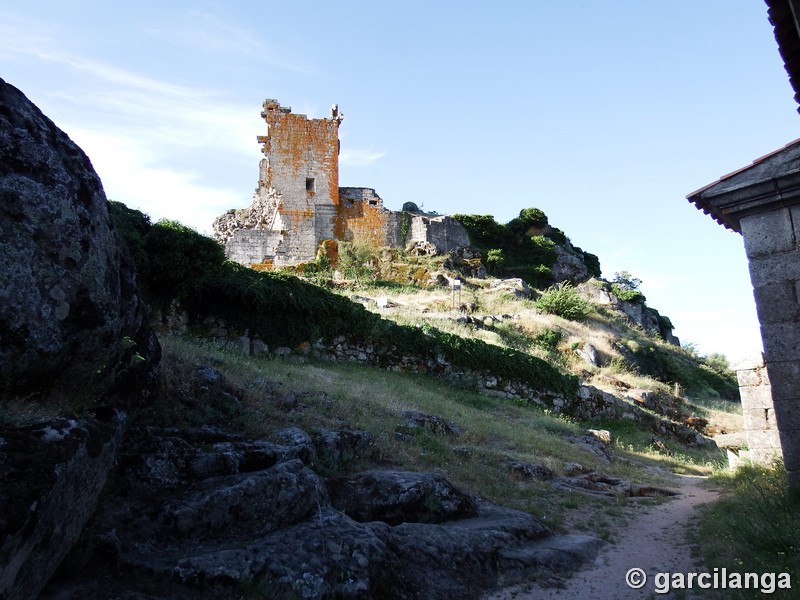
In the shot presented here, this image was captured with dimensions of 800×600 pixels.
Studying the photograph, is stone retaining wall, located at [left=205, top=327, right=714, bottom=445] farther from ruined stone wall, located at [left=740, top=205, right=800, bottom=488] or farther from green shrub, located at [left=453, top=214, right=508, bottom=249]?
green shrub, located at [left=453, top=214, right=508, bottom=249]

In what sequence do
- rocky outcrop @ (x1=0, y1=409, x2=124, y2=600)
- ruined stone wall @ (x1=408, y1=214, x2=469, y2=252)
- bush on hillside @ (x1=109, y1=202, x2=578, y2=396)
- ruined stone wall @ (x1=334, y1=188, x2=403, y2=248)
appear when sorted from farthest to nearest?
ruined stone wall @ (x1=408, y1=214, x2=469, y2=252) → ruined stone wall @ (x1=334, y1=188, x2=403, y2=248) → bush on hillside @ (x1=109, y1=202, x2=578, y2=396) → rocky outcrop @ (x1=0, y1=409, x2=124, y2=600)

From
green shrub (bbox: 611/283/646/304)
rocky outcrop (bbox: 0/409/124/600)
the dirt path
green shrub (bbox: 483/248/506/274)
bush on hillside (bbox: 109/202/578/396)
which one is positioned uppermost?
green shrub (bbox: 483/248/506/274)

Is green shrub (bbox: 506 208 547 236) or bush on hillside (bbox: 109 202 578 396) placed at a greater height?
green shrub (bbox: 506 208 547 236)

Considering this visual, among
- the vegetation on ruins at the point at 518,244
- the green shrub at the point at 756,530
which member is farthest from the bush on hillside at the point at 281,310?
the vegetation on ruins at the point at 518,244

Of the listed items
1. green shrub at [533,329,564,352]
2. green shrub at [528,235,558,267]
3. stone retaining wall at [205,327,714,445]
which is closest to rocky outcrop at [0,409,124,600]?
stone retaining wall at [205,327,714,445]

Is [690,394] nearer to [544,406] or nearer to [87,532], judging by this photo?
[544,406]

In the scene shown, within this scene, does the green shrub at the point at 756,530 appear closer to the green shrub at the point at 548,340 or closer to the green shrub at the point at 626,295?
the green shrub at the point at 548,340

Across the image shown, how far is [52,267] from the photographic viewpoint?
12.6 ft

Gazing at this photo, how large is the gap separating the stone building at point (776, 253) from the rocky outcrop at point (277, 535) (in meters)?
2.27

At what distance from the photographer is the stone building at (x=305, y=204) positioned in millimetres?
31391

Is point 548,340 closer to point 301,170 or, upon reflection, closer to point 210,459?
point 301,170

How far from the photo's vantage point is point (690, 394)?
23.0 meters

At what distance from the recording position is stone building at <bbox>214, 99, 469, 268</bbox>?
31391 millimetres

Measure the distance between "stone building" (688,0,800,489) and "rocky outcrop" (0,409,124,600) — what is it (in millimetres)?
5915
